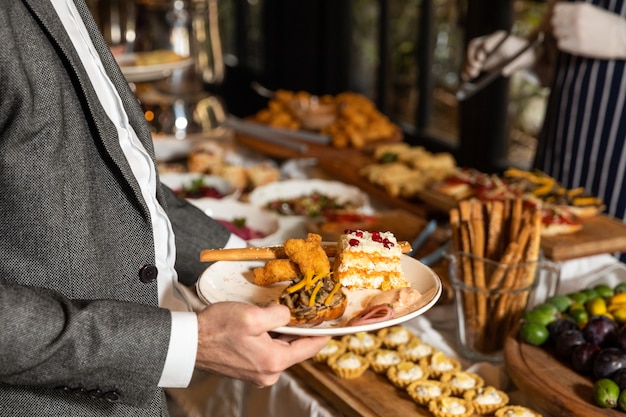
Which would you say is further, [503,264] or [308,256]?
[503,264]

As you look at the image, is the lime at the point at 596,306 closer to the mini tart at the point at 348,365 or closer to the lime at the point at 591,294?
the lime at the point at 591,294

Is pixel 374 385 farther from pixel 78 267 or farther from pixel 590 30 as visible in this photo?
pixel 590 30

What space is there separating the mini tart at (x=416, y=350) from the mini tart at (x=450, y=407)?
0.22 m

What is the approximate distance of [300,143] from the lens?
374 centimetres

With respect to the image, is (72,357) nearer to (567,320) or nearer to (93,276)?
(93,276)

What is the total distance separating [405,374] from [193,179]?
1.63 metres

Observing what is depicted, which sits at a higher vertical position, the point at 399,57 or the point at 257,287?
the point at 257,287

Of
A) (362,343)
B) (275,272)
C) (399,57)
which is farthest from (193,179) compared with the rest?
(399,57)

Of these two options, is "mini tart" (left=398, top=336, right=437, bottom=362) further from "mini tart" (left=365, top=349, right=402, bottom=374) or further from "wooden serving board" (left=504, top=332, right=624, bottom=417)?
"wooden serving board" (left=504, top=332, right=624, bottom=417)

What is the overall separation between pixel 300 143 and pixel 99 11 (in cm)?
189

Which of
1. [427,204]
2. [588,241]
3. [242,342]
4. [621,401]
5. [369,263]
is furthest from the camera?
[427,204]

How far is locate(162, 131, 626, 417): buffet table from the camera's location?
1.72 m

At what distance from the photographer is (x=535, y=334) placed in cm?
180

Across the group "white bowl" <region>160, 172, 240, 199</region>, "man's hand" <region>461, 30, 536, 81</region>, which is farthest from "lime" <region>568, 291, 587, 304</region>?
"white bowl" <region>160, 172, 240, 199</region>
